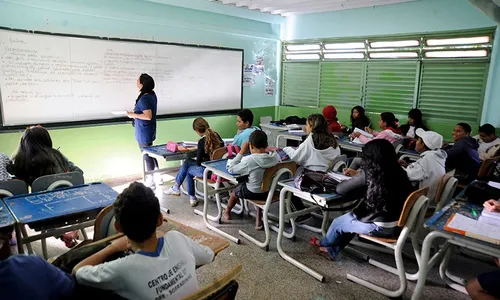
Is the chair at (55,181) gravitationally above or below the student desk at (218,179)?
above

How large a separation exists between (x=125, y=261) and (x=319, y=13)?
6.18 m

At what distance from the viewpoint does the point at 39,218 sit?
1941mm

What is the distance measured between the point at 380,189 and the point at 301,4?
413 centimetres

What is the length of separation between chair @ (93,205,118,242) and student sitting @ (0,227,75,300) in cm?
64

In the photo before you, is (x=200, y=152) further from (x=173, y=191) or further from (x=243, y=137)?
(x=173, y=191)

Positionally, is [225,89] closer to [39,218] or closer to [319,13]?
[319,13]

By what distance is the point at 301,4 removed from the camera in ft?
18.5

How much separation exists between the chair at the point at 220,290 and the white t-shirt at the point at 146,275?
0.16 metres

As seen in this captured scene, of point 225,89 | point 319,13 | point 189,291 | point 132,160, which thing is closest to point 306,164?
point 189,291

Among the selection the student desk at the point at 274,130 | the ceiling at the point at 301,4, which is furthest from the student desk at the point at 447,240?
the ceiling at the point at 301,4

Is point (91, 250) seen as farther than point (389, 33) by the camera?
No

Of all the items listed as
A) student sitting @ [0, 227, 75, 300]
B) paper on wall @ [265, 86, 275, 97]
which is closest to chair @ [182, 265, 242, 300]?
student sitting @ [0, 227, 75, 300]

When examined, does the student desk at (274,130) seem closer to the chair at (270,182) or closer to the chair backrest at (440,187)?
the chair at (270,182)

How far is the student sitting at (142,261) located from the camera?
48.1 inches
